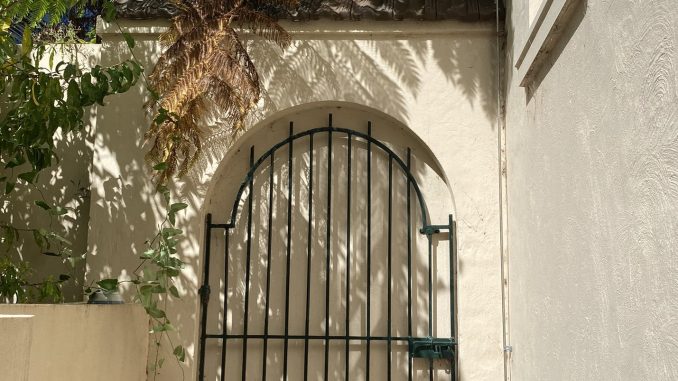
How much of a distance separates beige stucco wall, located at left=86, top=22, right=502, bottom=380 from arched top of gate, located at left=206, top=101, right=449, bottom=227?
4 cm

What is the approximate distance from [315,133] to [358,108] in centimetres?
34

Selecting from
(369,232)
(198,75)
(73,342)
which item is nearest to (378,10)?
(198,75)

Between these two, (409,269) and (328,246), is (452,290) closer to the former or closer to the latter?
(409,269)

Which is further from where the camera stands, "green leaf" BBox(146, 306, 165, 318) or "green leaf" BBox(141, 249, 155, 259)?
"green leaf" BBox(141, 249, 155, 259)

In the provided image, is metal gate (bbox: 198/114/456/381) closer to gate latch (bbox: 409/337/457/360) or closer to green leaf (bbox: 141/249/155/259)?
gate latch (bbox: 409/337/457/360)

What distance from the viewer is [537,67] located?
350 cm

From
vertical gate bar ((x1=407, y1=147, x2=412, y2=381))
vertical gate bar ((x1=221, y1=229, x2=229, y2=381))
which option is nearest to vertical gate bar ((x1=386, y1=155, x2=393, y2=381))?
vertical gate bar ((x1=407, y1=147, x2=412, y2=381))

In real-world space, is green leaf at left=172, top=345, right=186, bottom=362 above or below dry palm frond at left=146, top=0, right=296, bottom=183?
below

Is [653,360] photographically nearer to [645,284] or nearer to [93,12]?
[645,284]

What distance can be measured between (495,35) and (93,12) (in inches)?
193

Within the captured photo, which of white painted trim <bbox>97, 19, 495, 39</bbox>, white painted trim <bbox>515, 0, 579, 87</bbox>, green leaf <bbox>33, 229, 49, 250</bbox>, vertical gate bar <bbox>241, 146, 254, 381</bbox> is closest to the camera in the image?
white painted trim <bbox>515, 0, 579, 87</bbox>

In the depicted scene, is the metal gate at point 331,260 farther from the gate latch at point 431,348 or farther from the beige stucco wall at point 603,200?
the beige stucco wall at point 603,200

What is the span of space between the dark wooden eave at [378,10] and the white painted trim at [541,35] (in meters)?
0.80

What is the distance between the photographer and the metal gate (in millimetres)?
4441
